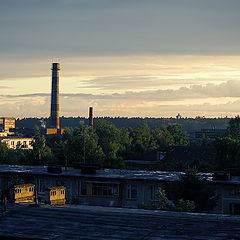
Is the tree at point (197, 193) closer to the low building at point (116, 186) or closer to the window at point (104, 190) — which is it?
the low building at point (116, 186)

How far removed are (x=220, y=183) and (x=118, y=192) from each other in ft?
29.3

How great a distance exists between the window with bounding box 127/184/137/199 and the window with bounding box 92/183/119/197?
1042mm

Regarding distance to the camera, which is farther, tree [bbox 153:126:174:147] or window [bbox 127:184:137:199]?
tree [bbox 153:126:174:147]

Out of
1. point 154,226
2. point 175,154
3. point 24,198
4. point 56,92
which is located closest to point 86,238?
point 154,226

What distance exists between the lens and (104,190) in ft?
138

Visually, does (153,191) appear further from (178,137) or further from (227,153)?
(178,137)

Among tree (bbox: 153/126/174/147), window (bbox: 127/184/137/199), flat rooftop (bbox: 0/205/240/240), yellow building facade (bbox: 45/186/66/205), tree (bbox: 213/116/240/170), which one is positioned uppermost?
tree (bbox: 153/126/174/147)

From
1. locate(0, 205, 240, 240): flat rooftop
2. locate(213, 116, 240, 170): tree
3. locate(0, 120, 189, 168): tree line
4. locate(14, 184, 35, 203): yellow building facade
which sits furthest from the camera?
locate(0, 120, 189, 168): tree line

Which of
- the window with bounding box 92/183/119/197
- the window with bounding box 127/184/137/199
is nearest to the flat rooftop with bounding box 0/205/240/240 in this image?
the window with bounding box 127/184/137/199

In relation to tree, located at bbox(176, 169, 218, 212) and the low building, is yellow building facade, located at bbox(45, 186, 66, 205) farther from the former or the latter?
tree, located at bbox(176, 169, 218, 212)

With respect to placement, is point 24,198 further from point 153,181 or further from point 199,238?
point 153,181

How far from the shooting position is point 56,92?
152625mm

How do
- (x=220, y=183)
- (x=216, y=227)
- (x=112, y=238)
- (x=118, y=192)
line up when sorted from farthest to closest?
(x=118, y=192)
(x=220, y=183)
(x=216, y=227)
(x=112, y=238)

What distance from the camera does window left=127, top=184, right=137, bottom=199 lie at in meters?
41.2
